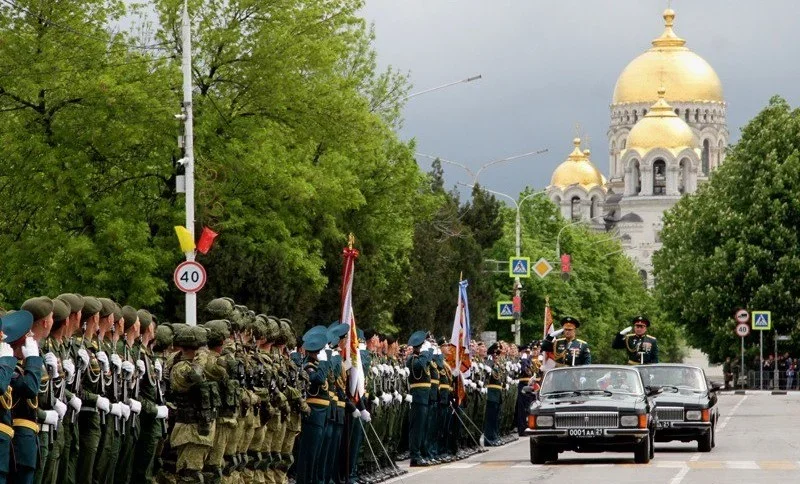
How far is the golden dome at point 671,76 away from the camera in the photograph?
192 metres

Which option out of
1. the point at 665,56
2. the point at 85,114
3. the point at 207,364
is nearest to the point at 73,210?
the point at 85,114

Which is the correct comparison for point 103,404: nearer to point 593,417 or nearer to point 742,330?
point 593,417

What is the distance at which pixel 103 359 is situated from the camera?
16.2 m

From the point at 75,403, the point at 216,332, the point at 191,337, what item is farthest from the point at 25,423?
the point at 216,332

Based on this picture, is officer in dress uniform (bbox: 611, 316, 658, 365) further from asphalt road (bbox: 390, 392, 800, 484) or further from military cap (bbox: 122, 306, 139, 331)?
military cap (bbox: 122, 306, 139, 331)

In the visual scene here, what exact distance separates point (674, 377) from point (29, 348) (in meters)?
18.8

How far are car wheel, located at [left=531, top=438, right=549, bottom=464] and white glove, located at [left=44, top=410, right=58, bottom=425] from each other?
12936 mm

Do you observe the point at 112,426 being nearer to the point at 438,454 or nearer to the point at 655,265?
the point at 438,454

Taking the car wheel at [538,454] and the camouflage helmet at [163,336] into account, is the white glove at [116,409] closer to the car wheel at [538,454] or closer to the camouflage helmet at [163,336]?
the camouflage helmet at [163,336]

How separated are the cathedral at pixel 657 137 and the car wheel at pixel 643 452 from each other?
153 metres

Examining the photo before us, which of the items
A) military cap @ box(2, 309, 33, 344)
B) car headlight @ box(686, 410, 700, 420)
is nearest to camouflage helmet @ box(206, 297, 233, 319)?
military cap @ box(2, 309, 33, 344)

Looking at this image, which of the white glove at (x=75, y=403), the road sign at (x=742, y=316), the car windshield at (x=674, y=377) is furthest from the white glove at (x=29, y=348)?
the road sign at (x=742, y=316)

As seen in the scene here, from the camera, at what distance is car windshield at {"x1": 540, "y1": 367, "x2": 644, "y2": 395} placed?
27.3 meters

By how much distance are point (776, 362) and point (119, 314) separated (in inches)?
2626
